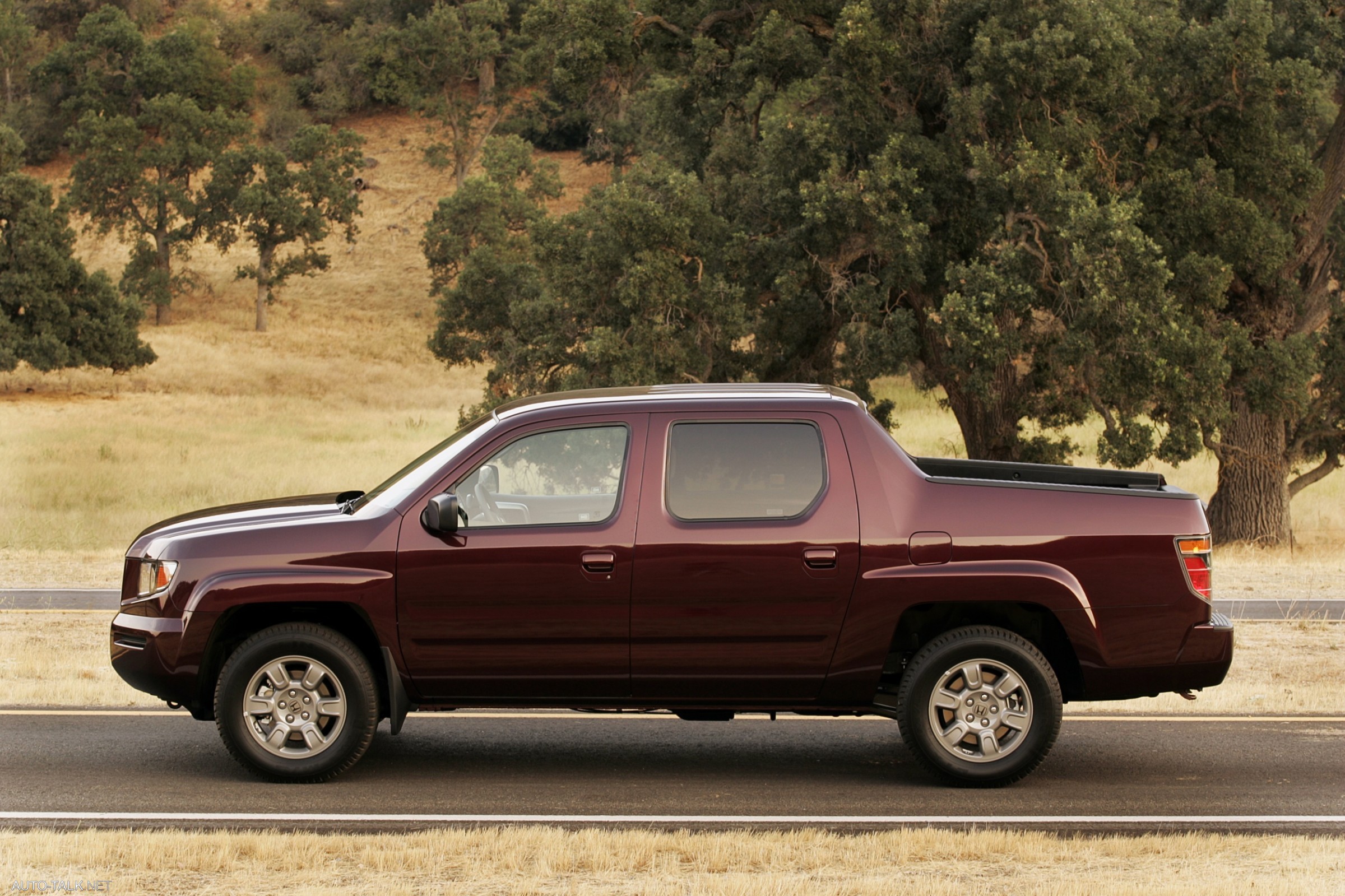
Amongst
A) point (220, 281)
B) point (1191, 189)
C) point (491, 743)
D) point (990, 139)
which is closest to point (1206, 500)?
point (1191, 189)

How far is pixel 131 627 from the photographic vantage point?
7.16 metres

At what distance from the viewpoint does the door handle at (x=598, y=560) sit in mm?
6938

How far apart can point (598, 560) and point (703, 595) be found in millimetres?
540

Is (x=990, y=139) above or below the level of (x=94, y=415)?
above

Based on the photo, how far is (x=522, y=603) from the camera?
6.96 m

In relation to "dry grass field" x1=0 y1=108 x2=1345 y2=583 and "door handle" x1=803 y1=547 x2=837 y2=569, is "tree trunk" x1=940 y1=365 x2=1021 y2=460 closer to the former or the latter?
"dry grass field" x1=0 y1=108 x2=1345 y2=583

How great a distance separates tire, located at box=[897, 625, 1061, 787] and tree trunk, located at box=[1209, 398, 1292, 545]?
18.3 m

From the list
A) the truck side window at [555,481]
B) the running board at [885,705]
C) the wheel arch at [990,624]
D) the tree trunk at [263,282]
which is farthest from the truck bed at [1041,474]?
the tree trunk at [263,282]

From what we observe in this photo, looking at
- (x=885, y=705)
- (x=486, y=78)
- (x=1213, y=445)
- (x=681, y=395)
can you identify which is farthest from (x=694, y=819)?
(x=486, y=78)

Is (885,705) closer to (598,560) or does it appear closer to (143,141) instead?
(598,560)

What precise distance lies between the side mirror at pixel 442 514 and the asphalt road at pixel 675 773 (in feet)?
4.29

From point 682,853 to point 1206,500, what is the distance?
26.1 m

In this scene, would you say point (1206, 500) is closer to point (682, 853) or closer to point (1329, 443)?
point (1329, 443)

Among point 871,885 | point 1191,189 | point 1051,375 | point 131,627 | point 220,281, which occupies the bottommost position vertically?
point 871,885
